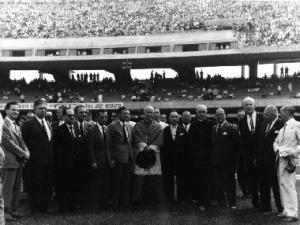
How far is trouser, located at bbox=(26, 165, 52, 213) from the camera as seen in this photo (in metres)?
8.11

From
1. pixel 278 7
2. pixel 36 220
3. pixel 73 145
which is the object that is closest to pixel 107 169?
pixel 73 145

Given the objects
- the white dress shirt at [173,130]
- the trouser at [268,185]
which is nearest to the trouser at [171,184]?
the white dress shirt at [173,130]

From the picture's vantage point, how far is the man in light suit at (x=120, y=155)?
888 cm

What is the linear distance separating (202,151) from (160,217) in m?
1.79

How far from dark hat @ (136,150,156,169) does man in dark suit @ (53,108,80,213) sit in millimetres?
1194

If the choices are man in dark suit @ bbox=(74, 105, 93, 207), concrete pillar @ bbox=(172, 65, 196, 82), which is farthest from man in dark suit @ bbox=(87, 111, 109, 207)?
concrete pillar @ bbox=(172, 65, 196, 82)

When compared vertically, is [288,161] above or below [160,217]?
above

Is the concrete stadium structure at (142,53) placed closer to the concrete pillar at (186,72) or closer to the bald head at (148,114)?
the concrete pillar at (186,72)

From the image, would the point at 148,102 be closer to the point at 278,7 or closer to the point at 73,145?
the point at 278,7

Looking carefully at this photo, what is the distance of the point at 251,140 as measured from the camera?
880 centimetres

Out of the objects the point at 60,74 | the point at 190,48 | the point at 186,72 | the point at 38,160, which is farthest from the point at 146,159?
the point at 60,74

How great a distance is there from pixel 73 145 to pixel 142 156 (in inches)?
52.2

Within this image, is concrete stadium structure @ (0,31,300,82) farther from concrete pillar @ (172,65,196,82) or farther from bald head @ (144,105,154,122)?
bald head @ (144,105,154,122)

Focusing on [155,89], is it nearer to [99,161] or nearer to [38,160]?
[99,161]
